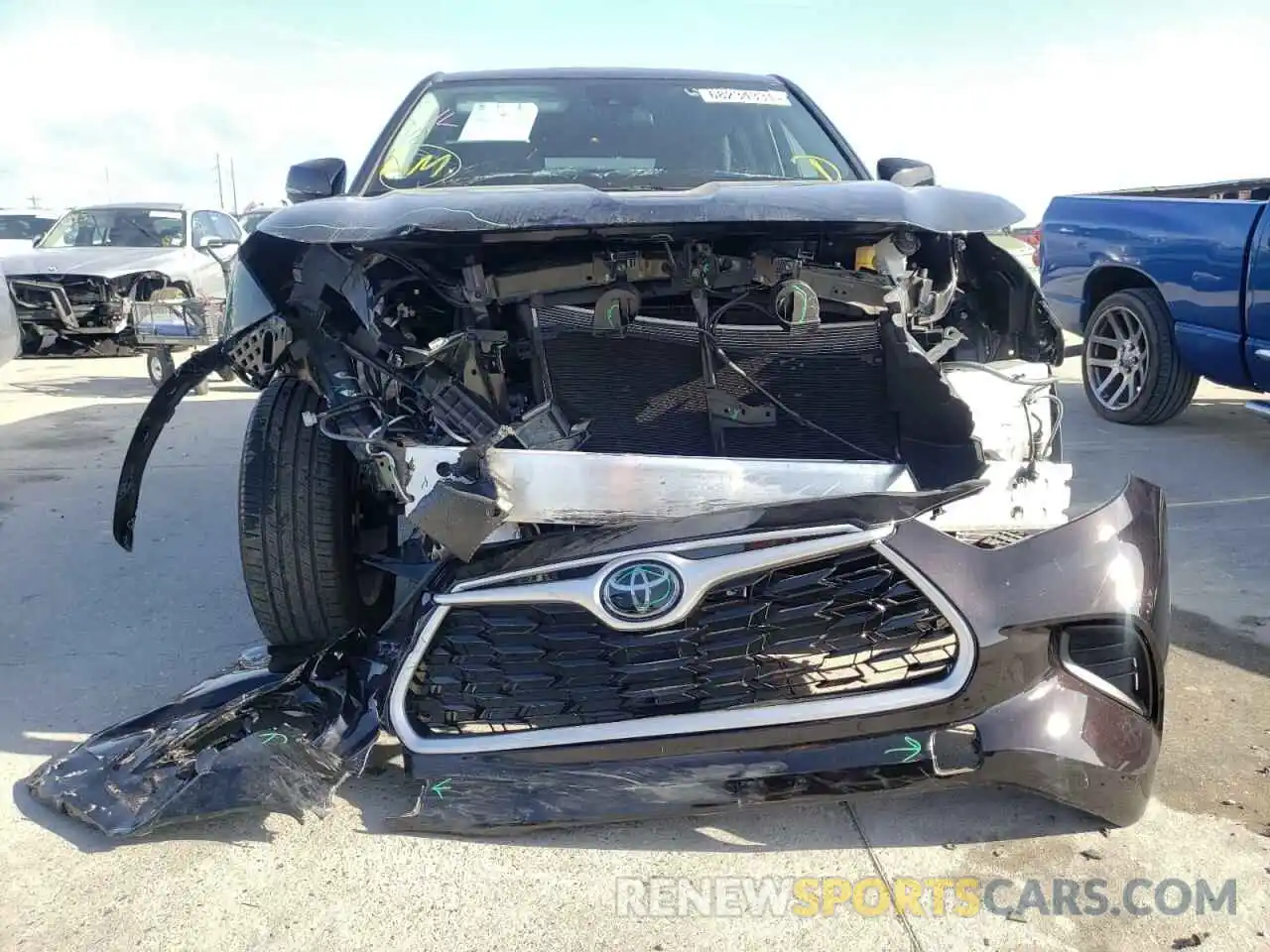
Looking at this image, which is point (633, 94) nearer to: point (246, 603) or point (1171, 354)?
point (246, 603)

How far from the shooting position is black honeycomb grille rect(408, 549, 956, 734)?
2.05 metres

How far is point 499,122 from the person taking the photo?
3.63 meters

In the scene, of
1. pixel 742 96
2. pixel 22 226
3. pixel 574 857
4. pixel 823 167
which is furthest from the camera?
pixel 22 226

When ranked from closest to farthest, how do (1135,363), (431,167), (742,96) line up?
1. (431,167)
2. (742,96)
3. (1135,363)

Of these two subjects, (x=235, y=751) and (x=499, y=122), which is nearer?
(x=235, y=751)

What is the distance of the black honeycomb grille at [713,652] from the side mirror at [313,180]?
1829 mm

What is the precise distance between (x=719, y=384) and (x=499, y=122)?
174 centimetres

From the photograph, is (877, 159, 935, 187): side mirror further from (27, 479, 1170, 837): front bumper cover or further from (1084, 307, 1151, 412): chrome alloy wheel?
(1084, 307, 1151, 412): chrome alloy wheel

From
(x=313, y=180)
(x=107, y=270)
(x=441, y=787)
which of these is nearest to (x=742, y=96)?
(x=313, y=180)

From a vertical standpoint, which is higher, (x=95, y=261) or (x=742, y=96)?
(x=742, y=96)

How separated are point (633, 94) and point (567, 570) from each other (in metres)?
2.40

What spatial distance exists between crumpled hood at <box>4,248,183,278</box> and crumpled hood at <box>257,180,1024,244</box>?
351 inches

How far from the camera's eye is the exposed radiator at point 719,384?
243 centimetres

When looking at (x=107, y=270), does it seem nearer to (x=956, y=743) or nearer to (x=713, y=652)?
(x=713, y=652)
